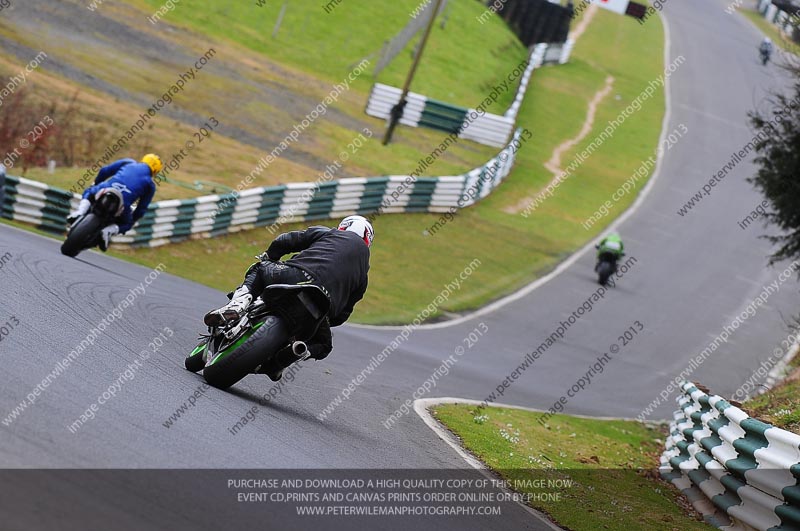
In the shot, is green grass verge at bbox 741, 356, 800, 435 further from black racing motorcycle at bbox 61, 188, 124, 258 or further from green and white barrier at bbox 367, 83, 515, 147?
green and white barrier at bbox 367, 83, 515, 147

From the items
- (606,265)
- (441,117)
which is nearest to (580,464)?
(606,265)

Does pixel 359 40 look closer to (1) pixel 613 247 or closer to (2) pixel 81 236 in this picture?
(1) pixel 613 247

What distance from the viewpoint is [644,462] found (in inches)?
535

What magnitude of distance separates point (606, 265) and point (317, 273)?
18530 millimetres

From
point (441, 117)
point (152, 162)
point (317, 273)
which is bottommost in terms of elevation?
point (441, 117)

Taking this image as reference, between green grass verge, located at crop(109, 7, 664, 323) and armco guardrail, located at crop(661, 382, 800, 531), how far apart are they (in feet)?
26.7

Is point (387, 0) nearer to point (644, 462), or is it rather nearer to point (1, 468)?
point (644, 462)

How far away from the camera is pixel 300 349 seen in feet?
28.2

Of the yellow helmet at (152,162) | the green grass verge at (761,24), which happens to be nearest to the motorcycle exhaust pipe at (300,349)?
the yellow helmet at (152,162)


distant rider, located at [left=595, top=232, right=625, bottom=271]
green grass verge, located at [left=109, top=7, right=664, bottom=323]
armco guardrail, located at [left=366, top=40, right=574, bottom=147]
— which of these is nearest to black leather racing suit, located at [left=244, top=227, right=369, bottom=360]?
green grass verge, located at [left=109, top=7, right=664, bottom=323]

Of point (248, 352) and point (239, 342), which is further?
point (239, 342)

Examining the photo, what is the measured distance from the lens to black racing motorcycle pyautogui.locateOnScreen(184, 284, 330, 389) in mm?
8633

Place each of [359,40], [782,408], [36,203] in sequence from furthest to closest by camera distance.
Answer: [359,40] → [36,203] → [782,408]

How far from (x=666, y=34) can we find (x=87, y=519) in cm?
6943
